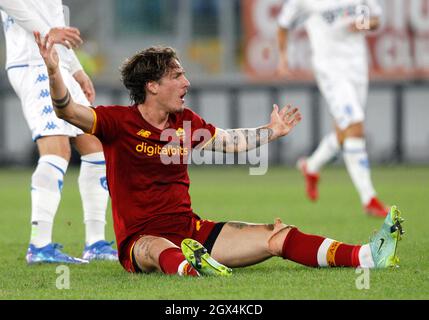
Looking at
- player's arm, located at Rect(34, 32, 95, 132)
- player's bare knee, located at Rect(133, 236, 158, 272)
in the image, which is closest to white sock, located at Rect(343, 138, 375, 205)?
player's bare knee, located at Rect(133, 236, 158, 272)

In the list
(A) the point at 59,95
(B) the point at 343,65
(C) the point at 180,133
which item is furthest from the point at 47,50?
(B) the point at 343,65

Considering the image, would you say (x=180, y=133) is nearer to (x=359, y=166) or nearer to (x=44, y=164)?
(x=44, y=164)

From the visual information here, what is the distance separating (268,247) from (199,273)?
1.74ft

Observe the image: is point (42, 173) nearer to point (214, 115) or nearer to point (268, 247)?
point (268, 247)

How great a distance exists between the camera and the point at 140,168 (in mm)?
6281

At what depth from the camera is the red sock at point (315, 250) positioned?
6164 millimetres

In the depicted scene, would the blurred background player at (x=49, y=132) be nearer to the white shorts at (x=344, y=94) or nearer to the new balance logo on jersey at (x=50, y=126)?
the new balance logo on jersey at (x=50, y=126)

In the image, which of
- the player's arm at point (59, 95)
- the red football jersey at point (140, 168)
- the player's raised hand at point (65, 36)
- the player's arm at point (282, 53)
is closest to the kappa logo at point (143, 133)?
the red football jersey at point (140, 168)

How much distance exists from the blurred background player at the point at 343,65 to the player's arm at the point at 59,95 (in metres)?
5.26

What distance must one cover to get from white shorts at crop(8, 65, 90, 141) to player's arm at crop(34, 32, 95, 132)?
3.99 ft

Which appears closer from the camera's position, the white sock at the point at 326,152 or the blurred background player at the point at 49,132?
the blurred background player at the point at 49,132

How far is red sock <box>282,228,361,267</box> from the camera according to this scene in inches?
243

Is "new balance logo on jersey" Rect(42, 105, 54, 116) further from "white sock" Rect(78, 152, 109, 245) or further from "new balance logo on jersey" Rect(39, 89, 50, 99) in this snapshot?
"white sock" Rect(78, 152, 109, 245)
